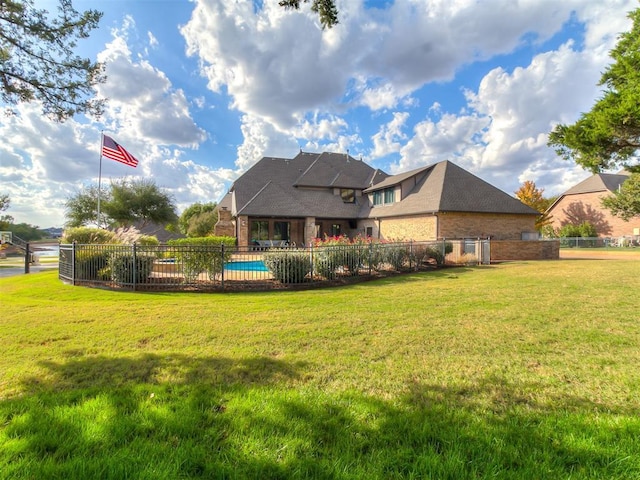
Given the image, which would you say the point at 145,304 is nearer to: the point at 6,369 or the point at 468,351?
the point at 6,369

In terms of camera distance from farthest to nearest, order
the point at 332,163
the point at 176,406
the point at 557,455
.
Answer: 1. the point at 332,163
2. the point at 176,406
3. the point at 557,455

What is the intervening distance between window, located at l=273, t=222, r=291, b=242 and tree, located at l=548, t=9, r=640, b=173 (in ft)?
63.6

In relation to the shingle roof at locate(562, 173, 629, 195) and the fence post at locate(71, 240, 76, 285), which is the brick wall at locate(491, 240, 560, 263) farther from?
the shingle roof at locate(562, 173, 629, 195)

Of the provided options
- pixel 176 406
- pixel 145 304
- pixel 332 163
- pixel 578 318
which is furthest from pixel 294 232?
pixel 176 406

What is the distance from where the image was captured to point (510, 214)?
21062mm

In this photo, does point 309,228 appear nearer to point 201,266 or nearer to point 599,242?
point 201,266

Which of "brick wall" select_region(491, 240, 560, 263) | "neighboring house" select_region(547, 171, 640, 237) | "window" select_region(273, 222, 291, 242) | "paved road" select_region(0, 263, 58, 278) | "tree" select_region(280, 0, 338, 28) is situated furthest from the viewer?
"neighboring house" select_region(547, 171, 640, 237)

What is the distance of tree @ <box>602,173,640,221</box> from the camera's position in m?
26.5

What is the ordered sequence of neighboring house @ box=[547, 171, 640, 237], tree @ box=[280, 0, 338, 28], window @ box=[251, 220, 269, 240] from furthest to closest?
neighboring house @ box=[547, 171, 640, 237], window @ box=[251, 220, 269, 240], tree @ box=[280, 0, 338, 28]

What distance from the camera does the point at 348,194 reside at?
2919cm

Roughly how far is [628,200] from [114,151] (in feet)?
141

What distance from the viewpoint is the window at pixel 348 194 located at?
95.1 feet

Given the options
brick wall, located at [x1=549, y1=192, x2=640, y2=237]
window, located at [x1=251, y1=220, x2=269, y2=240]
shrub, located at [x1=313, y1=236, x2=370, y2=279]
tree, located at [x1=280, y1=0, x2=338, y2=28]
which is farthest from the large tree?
brick wall, located at [x1=549, y1=192, x2=640, y2=237]

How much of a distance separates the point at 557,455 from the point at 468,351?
2.01m
